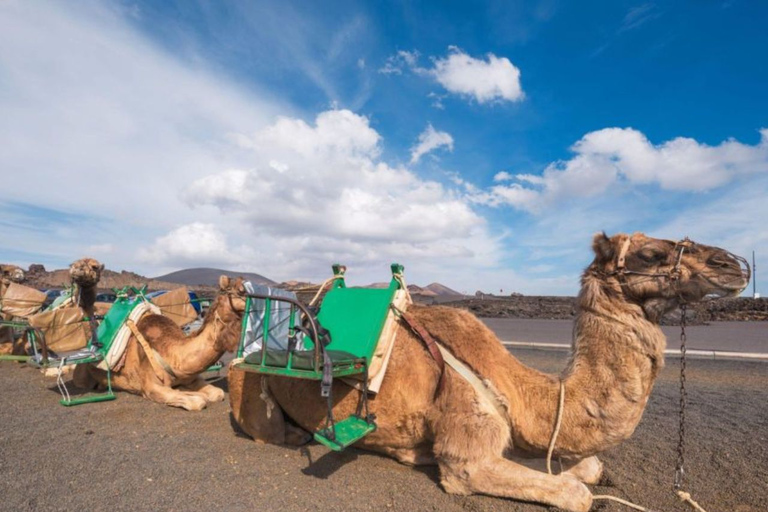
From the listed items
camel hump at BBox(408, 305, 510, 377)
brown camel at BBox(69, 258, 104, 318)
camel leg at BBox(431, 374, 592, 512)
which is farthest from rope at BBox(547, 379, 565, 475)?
Answer: brown camel at BBox(69, 258, 104, 318)

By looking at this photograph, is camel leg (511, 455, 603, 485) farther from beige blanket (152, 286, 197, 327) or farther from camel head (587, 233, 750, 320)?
beige blanket (152, 286, 197, 327)

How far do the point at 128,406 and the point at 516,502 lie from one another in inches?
220

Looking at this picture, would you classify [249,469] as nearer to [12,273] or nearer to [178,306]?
[178,306]

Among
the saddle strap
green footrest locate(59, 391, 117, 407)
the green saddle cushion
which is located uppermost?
the saddle strap

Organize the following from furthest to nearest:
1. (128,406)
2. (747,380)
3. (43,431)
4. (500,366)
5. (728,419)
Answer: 1. (747,380)
2. (128,406)
3. (728,419)
4. (43,431)
5. (500,366)

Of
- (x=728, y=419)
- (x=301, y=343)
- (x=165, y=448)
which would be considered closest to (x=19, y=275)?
(x=165, y=448)

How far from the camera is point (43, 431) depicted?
526cm

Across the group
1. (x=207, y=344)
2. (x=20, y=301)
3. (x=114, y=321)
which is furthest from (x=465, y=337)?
(x=20, y=301)

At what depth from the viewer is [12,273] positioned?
40.1ft

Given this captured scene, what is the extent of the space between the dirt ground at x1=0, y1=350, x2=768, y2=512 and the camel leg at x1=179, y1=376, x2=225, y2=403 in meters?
0.58

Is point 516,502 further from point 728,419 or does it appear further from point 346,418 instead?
point 728,419

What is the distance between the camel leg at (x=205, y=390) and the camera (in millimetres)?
6886

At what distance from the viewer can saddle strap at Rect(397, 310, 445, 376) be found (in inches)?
150

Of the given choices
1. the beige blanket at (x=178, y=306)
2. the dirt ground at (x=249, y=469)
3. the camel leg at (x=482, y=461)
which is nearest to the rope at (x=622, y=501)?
the dirt ground at (x=249, y=469)
